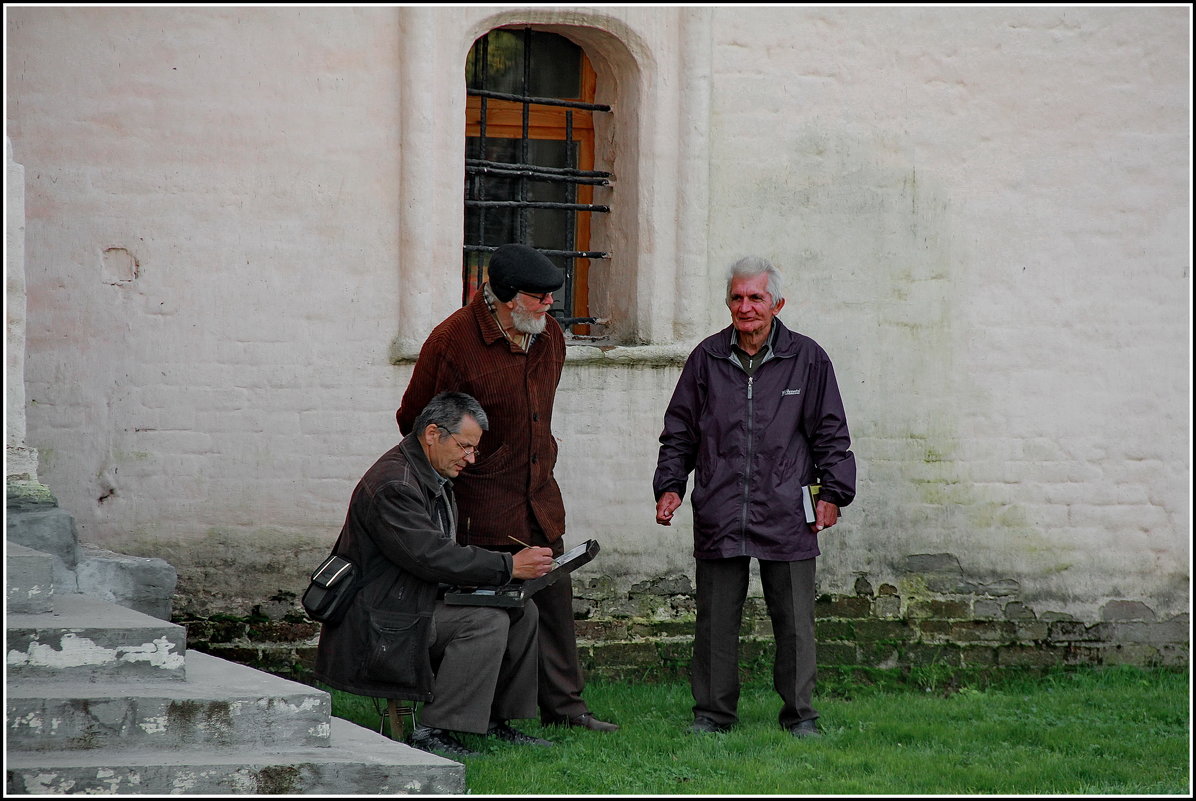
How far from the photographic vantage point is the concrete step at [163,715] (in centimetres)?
411

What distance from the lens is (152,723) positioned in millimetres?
4195

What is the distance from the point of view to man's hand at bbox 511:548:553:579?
4.88m

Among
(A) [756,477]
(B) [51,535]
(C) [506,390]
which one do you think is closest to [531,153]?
(C) [506,390]

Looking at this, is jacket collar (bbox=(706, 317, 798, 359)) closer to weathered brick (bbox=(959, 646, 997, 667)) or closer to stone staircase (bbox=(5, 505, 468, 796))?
stone staircase (bbox=(5, 505, 468, 796))

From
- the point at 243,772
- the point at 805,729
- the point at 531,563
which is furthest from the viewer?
the point at 805,729

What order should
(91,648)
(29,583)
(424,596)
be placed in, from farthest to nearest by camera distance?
(424,596), (29,583), (91,648)

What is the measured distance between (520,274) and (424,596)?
1.19m

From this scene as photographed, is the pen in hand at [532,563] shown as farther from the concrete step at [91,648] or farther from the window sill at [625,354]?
the window sill at [625,354]

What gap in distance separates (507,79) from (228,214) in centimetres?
148

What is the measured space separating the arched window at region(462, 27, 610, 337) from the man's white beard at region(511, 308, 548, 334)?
1.47 metres

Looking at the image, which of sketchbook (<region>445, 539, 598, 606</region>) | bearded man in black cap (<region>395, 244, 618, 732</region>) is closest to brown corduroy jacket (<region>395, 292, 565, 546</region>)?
bearded man in black cap (<region>395, 244, 618, 732</region>)

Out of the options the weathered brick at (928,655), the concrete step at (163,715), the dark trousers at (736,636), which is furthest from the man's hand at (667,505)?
the weathered brick at (928,655)

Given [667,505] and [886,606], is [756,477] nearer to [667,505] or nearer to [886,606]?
[667,505]

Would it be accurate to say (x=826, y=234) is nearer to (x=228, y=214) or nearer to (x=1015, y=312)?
(x=1015, y=312)
